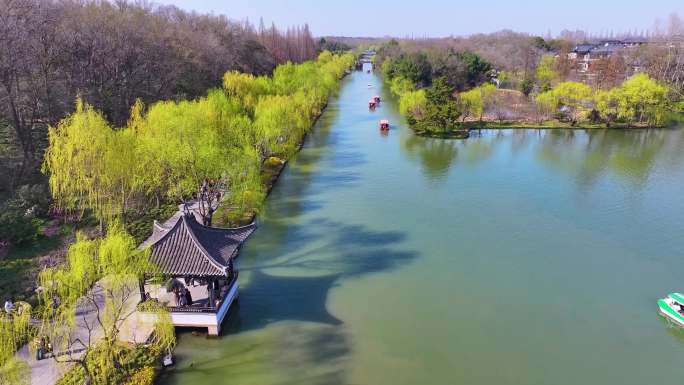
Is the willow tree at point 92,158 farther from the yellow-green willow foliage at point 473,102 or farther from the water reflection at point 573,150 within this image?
the yellow-green willow foliage at point 473,102

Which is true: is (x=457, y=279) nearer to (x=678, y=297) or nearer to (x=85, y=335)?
(x=678, y=297)

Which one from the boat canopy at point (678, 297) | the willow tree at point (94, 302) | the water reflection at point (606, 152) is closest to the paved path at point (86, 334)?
the willow tree at point (94, 302)

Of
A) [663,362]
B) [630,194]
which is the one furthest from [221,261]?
[630,194]

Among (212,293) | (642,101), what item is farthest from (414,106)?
(212,293)

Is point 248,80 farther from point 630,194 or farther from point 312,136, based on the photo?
point 630,194

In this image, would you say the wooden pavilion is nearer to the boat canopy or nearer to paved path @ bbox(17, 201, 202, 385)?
paved path @ bbox(17, 201, 202, 385)

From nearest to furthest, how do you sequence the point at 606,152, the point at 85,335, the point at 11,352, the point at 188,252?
the point at 11,352, the point at 85,335, the point at 188,252, the point at 606,152

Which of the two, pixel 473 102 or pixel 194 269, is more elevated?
pixel 473 102
